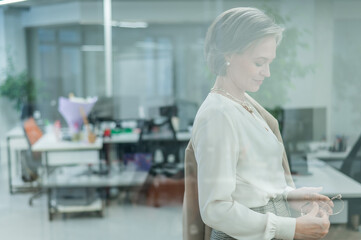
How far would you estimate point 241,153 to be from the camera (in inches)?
38.6

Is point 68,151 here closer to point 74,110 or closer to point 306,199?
point 74,110

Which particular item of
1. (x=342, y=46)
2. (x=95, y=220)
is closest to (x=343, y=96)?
(x=342, y=46)

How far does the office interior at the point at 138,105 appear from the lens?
153 centimetres

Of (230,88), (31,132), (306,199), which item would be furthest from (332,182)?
(31,132)

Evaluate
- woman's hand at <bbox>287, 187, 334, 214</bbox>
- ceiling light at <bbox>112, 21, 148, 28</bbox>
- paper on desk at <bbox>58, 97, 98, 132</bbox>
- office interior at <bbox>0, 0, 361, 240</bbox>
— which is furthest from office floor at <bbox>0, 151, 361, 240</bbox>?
ceiling light at <bbox>112, 21, 148, 28</bbox>

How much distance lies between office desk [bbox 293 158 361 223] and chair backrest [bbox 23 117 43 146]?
3121 mm

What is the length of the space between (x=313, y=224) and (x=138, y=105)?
489 cm

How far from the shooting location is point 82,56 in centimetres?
658

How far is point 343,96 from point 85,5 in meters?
5.33

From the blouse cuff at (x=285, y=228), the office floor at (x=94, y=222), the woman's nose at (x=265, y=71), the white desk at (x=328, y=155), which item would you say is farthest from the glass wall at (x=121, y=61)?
the blouse cuff at (x=285, y=228)

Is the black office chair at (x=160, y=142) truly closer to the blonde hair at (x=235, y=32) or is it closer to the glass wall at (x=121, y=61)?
the glass wall at (x=121, y=61)

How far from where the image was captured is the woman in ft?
3.16

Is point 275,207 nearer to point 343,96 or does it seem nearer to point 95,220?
point 343,96

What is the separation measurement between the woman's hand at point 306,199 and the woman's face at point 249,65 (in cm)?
31
